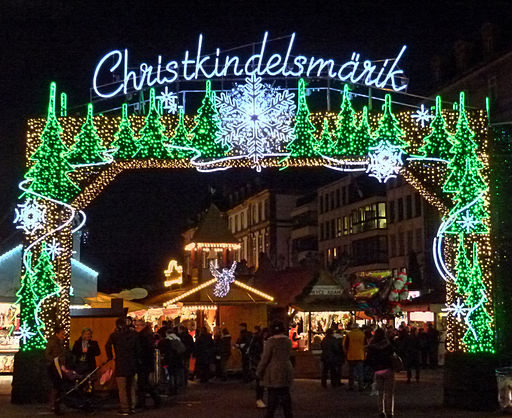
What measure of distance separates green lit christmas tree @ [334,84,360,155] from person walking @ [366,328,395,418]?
4302 mm

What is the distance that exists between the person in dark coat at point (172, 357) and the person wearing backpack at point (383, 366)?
722 centimetres

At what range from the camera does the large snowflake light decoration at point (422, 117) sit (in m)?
17.5

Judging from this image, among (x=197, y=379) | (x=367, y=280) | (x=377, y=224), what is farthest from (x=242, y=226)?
(x=197, y=379)

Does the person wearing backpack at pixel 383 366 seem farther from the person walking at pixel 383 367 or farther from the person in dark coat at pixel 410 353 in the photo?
the person in dark coat at pixel 410 353

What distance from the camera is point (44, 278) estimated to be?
17.7m

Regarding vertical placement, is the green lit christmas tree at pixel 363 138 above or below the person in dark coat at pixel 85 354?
above

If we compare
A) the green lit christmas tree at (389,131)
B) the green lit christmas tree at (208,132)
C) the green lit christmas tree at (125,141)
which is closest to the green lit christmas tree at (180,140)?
the green lit christmas tree at (208,132)

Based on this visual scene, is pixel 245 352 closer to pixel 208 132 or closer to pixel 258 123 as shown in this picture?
pixel 208 132

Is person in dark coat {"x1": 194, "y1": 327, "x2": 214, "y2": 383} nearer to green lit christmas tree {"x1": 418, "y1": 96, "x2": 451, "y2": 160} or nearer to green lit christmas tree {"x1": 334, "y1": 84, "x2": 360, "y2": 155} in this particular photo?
green lit christmas tree {"x1": 334, "y1": 84, "x2": 360, "y2": 155}

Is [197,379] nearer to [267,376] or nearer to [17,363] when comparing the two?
[17,363]

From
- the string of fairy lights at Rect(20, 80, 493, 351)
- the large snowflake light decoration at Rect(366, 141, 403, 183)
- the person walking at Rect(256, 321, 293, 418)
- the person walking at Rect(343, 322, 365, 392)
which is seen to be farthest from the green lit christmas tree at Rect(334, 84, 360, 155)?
the person walking at Rect(343, 322, 365, 392)

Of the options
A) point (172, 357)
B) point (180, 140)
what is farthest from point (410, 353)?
point (180, 140)

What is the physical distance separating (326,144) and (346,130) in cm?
49

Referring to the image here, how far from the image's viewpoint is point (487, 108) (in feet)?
57.6
